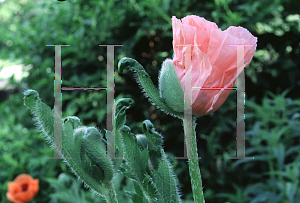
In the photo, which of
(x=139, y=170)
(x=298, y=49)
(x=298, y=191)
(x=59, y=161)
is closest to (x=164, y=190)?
(x=139, y=170)

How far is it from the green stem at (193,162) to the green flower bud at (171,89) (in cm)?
2

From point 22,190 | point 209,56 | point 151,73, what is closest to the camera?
point 209,56

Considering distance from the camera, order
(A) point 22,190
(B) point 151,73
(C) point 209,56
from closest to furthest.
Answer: (C) point 209,56
(A) point 22,190
(B) point 151,73

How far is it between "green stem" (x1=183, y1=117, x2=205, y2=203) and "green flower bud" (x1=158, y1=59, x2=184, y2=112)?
0.02 m

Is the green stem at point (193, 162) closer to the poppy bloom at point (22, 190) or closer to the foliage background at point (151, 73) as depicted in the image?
the foliage background at point (151, 73)

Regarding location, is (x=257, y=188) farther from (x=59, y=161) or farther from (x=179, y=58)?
(x=179, y=58)

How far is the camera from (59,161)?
71.7 inches

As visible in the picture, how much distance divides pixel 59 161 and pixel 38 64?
64cm

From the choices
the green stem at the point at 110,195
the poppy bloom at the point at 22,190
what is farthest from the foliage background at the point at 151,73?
the green stem at the point at 110,195

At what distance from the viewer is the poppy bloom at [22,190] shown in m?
1.66

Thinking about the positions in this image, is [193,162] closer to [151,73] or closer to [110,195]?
[110,195]

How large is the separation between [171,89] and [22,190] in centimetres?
153

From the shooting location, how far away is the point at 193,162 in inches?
16.3

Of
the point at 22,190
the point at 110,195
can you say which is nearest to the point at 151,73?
the point at 22,190
